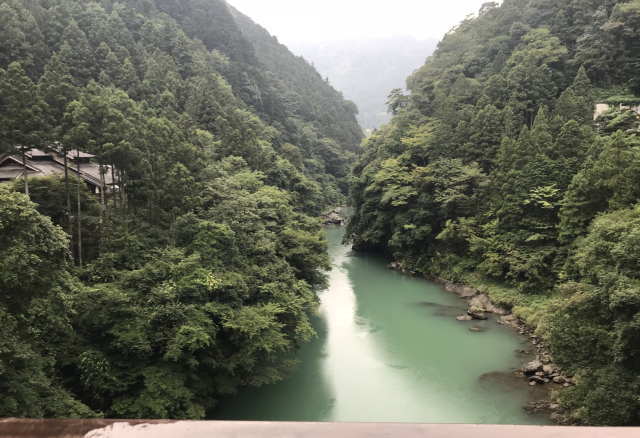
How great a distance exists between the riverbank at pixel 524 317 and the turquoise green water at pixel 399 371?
32 cm

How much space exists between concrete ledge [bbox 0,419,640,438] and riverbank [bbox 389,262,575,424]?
10.3 meters

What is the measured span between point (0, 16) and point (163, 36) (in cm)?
1521

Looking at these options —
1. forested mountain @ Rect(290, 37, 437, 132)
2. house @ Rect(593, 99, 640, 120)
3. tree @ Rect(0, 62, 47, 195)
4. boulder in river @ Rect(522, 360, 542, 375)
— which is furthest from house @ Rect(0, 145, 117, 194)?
forested mountain @ Rect(290, 37, 437, 132)

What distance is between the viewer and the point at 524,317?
1518cm

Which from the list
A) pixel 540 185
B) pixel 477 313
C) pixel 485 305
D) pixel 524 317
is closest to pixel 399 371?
pixel 477 313

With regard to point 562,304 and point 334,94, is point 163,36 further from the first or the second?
point 334,94

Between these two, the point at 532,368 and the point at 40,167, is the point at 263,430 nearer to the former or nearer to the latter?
the point at 532,368

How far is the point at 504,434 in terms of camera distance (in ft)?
→ 2.90

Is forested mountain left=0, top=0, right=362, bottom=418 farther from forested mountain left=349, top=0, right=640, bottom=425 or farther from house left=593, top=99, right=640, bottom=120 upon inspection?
house left=593, top=99, right=640, bottom=120

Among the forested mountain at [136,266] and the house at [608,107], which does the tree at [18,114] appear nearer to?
Result: the forested mountain at [136,266]

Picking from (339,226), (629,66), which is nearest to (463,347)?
(629,66)

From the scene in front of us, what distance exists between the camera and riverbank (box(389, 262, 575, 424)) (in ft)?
35.7

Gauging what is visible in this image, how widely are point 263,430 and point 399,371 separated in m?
12.6

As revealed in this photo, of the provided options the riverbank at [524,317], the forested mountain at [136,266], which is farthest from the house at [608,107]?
the forested mountain at [136,266]
